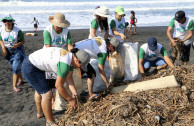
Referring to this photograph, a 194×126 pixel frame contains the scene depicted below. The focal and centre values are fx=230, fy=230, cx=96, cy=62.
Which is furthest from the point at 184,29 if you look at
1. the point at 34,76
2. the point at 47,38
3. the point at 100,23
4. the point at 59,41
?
the point at 34,76

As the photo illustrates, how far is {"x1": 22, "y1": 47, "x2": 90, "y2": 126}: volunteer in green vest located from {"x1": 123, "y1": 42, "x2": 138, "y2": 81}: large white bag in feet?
6.41

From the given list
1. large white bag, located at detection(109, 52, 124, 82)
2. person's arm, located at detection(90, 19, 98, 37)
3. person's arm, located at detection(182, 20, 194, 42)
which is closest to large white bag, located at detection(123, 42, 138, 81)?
large white bag, located at detection(109, 52, 124, 82)

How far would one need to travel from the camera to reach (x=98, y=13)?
15.8 ft

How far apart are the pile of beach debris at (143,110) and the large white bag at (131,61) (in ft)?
4.09

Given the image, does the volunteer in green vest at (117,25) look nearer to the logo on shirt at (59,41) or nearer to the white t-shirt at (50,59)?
the logo on shirt at (59,41)

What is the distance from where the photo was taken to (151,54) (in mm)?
5363

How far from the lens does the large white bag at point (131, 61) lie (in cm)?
528

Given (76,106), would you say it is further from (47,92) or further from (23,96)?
(23,96)

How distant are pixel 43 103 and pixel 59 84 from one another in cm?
55

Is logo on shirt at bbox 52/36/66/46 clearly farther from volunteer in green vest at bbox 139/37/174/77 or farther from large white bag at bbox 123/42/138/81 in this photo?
volunteer in green vest at bbox 139/37/174/77

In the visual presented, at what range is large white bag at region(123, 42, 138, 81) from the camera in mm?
5284

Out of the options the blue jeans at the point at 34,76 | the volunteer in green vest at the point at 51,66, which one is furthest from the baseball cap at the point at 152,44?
the blue jeans at the point at 34,76

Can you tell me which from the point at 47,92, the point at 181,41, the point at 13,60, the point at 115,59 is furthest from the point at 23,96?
the point at 181,41

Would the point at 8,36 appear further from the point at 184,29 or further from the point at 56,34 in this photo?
the point at 184,29
